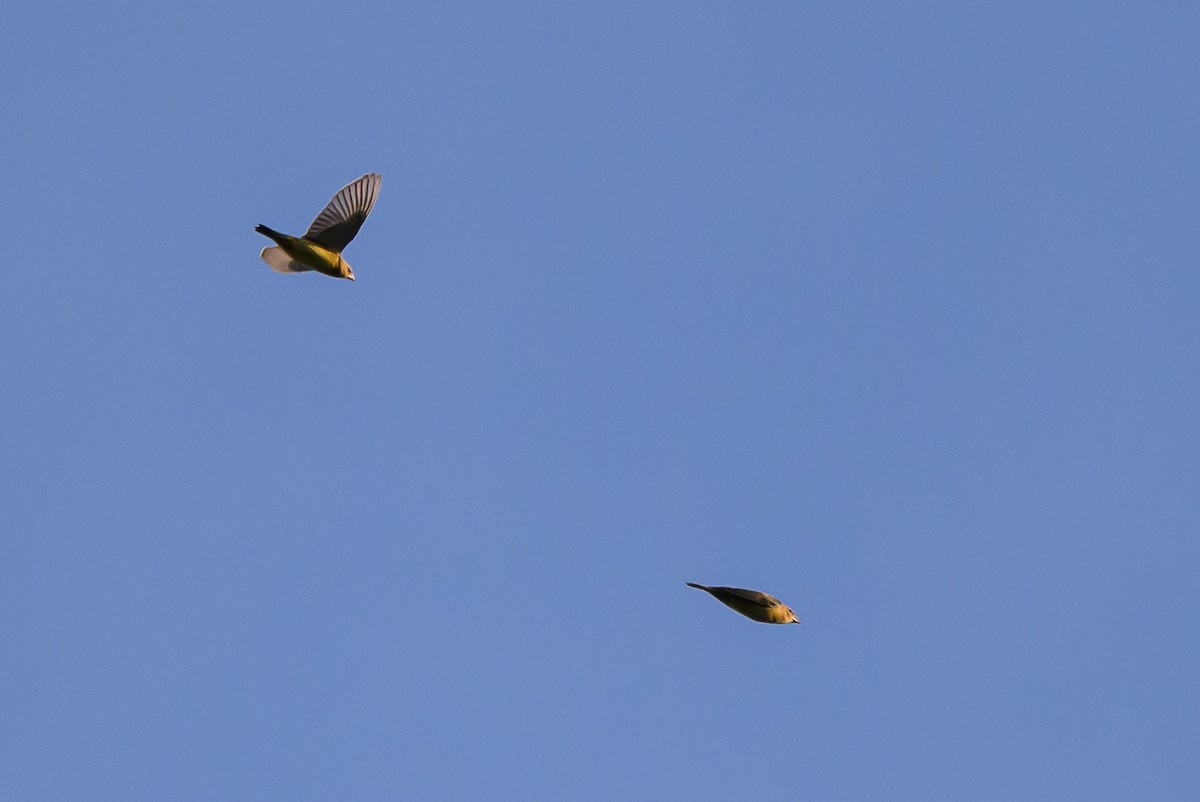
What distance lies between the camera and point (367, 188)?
2408 centimetres

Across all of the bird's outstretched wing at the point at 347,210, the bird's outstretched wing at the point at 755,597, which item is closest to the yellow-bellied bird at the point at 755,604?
the bird's outstretched wing at the point at 755,597

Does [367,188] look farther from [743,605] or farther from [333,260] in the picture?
[743,605]

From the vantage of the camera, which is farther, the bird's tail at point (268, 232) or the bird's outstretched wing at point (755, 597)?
the bird's tail at point (268, 232)

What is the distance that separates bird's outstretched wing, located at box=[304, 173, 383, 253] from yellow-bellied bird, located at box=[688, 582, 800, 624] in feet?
33.7

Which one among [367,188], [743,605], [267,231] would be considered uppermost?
[367,188]

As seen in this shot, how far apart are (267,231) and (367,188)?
228cm

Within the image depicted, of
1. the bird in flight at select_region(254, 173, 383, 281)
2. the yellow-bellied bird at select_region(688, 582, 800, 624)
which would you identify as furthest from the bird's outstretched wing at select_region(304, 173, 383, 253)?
the yellow-bellied bird at select_region(688, 582, 800, 624)

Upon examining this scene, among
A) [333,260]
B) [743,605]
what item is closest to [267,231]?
[333,260]

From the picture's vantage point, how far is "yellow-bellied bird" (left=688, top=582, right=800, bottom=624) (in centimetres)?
1992

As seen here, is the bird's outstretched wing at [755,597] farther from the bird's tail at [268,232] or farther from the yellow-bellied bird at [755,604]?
the bird's tail at [268,232]

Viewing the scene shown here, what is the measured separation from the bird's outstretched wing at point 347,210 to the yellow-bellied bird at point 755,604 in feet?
33.7

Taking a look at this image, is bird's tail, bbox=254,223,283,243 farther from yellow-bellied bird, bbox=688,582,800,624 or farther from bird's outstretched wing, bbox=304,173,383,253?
yellow-bellied bird, bbox=688,582,800,624

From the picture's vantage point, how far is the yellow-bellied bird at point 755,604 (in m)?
19.9

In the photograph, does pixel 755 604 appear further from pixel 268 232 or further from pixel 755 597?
pixel 268 232
